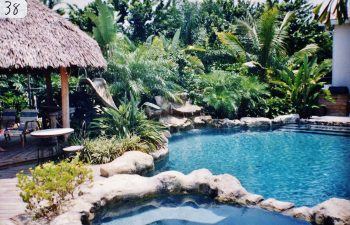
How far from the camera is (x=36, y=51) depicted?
8.04 metres

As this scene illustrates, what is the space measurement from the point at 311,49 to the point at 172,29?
911 cm

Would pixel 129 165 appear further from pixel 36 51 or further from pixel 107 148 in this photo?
pixel 36 51

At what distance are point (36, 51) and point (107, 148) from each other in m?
2.93

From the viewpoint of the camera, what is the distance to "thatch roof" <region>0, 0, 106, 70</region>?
305 inches

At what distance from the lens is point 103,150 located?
26.4ft

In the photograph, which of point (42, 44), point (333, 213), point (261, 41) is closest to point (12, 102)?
point (42, 44)

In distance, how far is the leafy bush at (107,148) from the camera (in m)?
7.96

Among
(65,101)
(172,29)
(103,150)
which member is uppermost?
(172,29)

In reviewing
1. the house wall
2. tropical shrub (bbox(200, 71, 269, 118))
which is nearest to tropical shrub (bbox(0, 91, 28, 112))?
tropical shrub (bbox(200, 71, 269, 118))

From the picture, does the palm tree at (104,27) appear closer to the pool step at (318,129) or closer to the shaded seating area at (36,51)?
the shaded seating area at (36,51)

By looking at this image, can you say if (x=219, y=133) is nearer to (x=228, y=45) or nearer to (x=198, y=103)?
(x=198, y=103)

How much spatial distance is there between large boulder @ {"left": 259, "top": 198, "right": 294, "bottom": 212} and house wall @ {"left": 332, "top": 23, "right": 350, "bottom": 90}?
11.4 m

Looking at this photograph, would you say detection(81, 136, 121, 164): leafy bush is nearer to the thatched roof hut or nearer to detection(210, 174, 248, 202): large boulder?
the thatched roof hut

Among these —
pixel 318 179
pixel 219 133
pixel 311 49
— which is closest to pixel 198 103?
pixel 219 133
